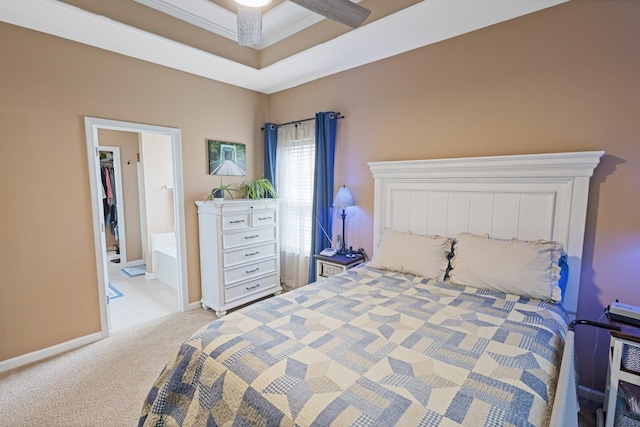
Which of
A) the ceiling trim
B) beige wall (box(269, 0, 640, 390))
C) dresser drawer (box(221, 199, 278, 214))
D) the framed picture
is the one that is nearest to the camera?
beige wall (box(269, 0, 640, 390))

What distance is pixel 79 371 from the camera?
2.35 meters

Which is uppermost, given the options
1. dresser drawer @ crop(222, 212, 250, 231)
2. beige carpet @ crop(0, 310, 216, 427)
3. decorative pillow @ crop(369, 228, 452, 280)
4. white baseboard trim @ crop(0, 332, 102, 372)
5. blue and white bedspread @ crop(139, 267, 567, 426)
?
dresser drawer @ crop(222, 212, 250, 231)

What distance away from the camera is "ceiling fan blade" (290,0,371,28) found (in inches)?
54.2

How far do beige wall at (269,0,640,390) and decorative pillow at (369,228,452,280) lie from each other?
788 millimetres

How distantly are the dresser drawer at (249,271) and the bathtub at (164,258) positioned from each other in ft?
3.84

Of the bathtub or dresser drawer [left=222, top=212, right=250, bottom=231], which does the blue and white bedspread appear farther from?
the bathtub

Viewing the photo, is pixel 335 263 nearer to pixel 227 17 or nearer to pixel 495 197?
pixel 495 197

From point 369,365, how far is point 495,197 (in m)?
1.75

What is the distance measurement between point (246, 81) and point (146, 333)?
2.95 meters

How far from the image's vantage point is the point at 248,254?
3.45 m

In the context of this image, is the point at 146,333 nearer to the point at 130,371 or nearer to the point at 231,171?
the point at 130,371

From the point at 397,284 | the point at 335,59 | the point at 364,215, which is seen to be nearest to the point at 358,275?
the point at 397,284

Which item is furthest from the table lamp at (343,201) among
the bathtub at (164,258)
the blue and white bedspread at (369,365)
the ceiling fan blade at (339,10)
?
the bathtub at (164,258)

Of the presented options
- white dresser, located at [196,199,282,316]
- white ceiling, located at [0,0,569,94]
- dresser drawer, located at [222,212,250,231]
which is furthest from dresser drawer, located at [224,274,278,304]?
white ceiling, located at [0,0,569,94]
